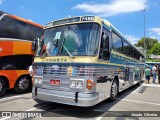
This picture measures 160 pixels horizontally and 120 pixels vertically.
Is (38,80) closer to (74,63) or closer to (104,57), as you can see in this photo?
(74,63)

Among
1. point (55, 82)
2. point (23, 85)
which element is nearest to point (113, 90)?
point (55, 82)

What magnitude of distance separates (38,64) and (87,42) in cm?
204

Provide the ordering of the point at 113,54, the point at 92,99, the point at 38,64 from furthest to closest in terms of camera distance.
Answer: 1. the point at 113,54
2. the point at 38,64
3. the point at 92,99

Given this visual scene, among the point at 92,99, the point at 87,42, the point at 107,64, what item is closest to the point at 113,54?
the point at 107,64

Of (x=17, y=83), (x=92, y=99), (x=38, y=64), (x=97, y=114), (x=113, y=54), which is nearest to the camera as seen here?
(x=92, y=99)

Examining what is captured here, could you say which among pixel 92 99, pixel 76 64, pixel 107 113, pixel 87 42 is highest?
pixel 87 42

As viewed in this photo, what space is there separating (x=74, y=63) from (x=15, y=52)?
432cm

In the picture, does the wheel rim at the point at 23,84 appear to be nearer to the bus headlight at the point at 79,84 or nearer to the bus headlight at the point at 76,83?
the bus headlight at the point at 76,83

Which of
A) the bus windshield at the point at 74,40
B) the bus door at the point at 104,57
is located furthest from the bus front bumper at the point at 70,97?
the bus windshield at the point at 74,40

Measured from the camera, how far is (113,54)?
8758mm

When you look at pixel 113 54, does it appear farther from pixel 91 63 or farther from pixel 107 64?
pixel 91 63

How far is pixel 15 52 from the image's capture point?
9781mm

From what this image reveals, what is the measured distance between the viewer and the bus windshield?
6.67 metres

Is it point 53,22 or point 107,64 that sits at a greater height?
point 53,22
